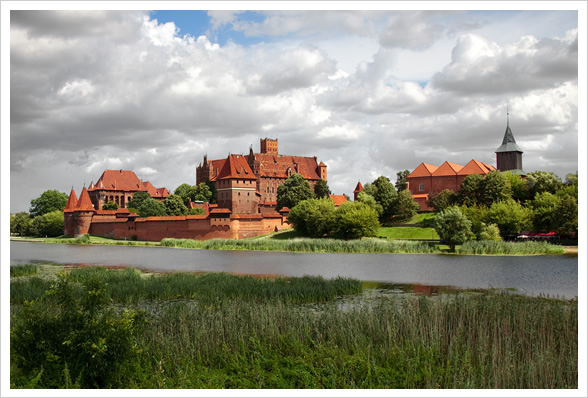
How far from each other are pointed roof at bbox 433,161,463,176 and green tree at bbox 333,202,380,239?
16525 mm

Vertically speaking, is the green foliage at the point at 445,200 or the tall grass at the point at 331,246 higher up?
the green foliage at the point at 445,200

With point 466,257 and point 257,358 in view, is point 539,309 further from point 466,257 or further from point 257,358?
point 466,257

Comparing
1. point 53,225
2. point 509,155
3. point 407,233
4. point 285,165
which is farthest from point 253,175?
point 509,155

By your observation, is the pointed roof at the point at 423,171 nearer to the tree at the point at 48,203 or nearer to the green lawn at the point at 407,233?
the green lawn at the point at 407,233

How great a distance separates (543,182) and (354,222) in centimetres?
1386

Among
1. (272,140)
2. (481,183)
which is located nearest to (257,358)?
(481,183)

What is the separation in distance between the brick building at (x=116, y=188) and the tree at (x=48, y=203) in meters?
4.48

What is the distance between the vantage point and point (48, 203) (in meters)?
63.9

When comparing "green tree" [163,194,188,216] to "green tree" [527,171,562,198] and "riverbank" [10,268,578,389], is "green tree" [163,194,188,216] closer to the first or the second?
"green tree" [527,171,562,198]

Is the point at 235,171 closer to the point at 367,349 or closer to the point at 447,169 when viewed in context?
the point at 447,169

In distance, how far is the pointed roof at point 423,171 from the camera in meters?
53.8

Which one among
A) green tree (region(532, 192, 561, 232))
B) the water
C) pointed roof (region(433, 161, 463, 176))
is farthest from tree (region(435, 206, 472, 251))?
pointed roof (region(433, 161, 463, 176))

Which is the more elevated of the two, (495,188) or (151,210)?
(495,188)

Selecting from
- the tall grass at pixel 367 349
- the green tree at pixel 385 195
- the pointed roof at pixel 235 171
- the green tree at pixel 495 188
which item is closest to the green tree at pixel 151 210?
the pointed roof at pixel 235 171
